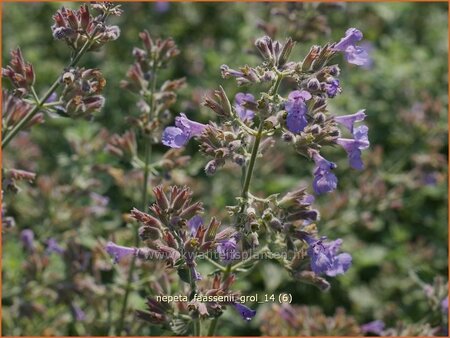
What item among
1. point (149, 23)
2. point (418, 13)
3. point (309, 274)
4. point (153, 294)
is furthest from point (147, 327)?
point (418, 13)

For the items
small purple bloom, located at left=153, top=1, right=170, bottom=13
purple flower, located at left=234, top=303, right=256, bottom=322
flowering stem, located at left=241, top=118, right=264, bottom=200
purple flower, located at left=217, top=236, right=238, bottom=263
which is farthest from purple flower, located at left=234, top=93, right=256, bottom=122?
small purple bloom, located at left=153, top=1, right=170, bottom=13

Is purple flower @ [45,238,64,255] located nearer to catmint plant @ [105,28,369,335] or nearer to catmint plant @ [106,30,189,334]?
catmint plant @ [106,30,189,334]

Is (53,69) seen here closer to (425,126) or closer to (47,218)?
(47,218)

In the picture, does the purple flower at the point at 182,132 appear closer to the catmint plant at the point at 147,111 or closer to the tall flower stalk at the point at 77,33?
the tall flower stalk at the point at 77,33

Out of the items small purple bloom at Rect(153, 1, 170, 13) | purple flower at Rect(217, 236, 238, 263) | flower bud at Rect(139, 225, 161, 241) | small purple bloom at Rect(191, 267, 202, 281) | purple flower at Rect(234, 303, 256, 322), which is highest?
small purple bloom at Rect(153, 1, 170, 13)

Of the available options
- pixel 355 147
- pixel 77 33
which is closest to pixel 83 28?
pixel 77 33

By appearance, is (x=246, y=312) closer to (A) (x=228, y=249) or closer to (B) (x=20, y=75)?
(A) (x=228, y=249)
